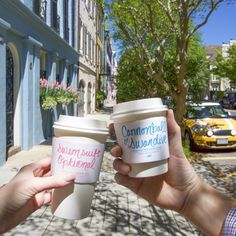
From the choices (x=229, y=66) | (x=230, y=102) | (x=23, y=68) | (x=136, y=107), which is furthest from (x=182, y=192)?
(x=229, y=66)

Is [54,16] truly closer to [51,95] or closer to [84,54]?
[51,95]

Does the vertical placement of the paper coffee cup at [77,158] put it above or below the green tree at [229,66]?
below

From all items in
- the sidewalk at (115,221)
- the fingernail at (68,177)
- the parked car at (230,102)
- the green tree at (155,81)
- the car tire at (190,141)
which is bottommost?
the sidewalk at (115,221)

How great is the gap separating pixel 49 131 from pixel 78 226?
369 inches

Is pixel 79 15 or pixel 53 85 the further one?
pixel 79 15

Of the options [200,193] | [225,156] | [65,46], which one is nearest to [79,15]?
[65,46]

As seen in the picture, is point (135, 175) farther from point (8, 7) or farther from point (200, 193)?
point (8, 7)

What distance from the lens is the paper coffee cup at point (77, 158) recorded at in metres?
1.77

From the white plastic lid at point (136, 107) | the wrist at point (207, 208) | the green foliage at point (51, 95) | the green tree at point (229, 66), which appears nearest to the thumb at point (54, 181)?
the white plastic lid at point (136, 107)

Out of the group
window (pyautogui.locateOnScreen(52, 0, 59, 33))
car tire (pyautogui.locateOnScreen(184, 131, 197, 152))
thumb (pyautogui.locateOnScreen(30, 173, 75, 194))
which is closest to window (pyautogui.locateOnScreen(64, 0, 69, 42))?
window (pyautogui.locateOnScreen(52, 0, 59, 33))

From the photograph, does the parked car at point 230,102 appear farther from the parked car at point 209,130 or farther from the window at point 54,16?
the window at point 54,16

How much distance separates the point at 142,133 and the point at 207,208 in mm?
693

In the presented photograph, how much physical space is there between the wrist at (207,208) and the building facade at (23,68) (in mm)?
7190

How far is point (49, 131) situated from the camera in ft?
46.6
